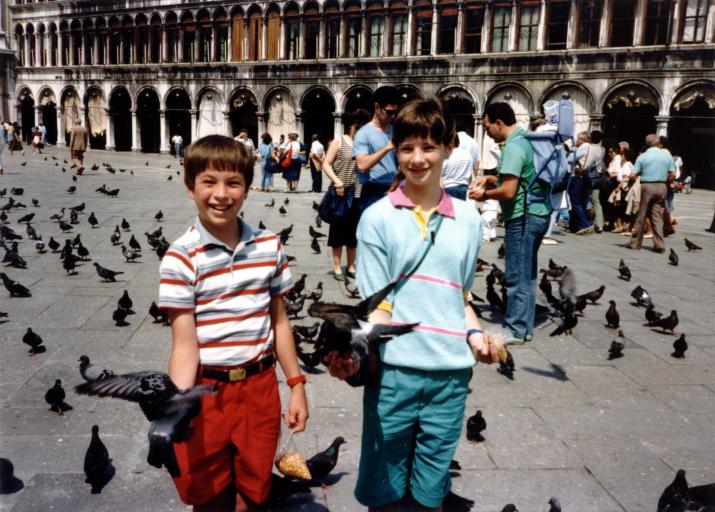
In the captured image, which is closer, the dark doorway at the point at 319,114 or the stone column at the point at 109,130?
the dark doorway at the point at 319,114

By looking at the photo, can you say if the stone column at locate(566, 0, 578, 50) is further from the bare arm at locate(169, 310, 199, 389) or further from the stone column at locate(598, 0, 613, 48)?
the bare arm at locate(169, 310, 199, 389)

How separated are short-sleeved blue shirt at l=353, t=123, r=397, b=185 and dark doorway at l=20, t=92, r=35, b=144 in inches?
1683

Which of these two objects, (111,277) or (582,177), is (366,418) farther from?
(582,177)

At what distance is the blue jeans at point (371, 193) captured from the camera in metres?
5.35

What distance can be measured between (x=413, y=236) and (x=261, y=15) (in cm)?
3335

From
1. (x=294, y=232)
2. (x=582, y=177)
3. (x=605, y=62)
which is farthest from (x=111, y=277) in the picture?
(x=605, y=62)

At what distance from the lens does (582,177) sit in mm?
11500

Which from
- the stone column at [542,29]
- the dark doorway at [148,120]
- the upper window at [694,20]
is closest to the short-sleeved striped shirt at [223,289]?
the upper window at [694,20]

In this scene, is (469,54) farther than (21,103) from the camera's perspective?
No

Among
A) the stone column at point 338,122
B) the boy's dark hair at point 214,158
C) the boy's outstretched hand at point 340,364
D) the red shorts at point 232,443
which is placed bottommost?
the red shorts at point 232,443

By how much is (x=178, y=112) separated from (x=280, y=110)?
803 cm

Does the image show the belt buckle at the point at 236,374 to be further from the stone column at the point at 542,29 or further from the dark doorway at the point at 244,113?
the dark doorway at the point at 244,113

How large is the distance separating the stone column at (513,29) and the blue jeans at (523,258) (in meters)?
23.5

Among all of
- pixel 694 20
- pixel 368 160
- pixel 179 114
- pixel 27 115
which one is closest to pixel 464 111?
pixel 694 20
